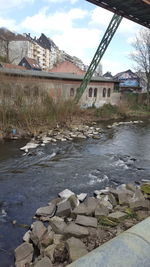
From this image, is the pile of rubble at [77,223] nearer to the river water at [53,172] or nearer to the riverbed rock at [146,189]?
the riverbed rock at [146,189]

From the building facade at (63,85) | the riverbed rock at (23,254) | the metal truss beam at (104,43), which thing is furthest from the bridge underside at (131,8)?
the metal truss beam at (104,43)

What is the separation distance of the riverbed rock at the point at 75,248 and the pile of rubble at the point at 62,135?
21.7 feet

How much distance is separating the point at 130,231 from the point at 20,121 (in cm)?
1138

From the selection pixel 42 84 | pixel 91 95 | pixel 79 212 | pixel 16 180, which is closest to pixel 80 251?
pixel 79 212

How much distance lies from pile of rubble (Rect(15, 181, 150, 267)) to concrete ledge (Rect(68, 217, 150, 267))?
2365mm

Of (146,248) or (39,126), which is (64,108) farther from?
(146,248)

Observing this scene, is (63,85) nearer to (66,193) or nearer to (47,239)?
(66,193)

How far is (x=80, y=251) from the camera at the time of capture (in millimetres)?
3264

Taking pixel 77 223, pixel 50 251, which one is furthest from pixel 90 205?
pixel 50 251

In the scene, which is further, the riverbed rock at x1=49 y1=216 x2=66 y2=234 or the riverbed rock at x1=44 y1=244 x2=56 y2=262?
the riverbed rock at x1=49 y1=216 x2=66 y2=234

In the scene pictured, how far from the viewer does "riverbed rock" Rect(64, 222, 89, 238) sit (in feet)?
12.5

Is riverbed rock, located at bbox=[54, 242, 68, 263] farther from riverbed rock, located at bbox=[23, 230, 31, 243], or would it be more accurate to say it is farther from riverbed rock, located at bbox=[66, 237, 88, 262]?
riverbed rock, located at bbox=[23, 230, 31, 243]

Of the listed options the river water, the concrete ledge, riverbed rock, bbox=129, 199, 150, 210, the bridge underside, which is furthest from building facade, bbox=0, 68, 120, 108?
the concrete ledge

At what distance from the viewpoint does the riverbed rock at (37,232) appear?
12.7 feet
